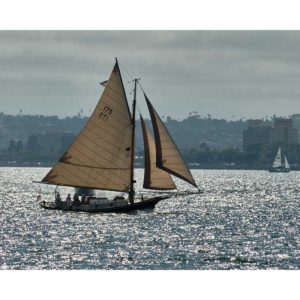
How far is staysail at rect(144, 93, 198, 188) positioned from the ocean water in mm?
1954

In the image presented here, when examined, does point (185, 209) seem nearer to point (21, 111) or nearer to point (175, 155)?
point (175, 155)

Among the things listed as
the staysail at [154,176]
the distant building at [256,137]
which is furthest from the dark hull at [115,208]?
the distant building at [256,137]

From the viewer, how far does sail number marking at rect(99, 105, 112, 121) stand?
4192cm

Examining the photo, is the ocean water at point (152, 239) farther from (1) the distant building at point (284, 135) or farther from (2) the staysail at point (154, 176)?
(1) the distant building at point (284, 135)

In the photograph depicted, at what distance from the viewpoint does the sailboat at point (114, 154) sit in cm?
4153

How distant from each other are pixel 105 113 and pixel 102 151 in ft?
4.65

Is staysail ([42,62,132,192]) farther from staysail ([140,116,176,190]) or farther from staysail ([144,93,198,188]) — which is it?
staysail ([144,93,198,188])

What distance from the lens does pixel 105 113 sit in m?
42.1
